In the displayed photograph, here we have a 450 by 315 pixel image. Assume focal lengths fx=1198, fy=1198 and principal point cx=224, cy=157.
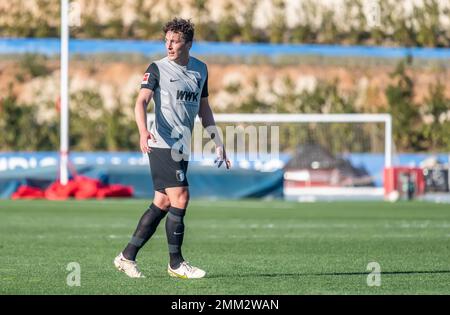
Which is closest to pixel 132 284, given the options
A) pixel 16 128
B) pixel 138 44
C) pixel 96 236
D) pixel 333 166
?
pixel 96 236

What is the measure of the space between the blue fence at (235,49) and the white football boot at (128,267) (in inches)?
1594

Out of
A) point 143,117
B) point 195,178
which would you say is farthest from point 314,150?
point 143,117

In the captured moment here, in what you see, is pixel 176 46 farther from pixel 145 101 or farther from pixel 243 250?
pixel 243 250

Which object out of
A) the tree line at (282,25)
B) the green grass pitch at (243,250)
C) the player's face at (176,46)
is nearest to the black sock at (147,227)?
the green grass pitch at (243,250)

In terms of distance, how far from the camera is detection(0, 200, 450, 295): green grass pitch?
913cm

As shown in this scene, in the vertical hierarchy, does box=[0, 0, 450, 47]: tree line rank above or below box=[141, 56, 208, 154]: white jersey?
above

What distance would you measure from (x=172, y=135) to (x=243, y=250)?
3.54m

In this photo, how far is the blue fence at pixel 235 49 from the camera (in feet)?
165

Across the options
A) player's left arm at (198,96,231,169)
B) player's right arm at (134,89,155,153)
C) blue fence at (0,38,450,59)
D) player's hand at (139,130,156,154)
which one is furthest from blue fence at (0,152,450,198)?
blue fence at (0,38,450,59)

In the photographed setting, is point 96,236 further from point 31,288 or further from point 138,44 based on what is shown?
point 138,44

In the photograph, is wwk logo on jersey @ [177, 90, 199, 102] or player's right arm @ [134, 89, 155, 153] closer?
player's right arm @ [134, 89, 155, 153]

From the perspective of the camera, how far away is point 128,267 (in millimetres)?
9867

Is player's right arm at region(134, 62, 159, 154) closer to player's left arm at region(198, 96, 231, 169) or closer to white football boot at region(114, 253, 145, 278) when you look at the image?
player's left arm at region(198, 96, 231, 169)

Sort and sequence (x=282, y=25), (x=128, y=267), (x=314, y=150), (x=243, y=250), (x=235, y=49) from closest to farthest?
(x=128, y=267) < (x=243, y=250) < (x=314, y=150) < (x=235, y=49) < (x=282, y=25)
